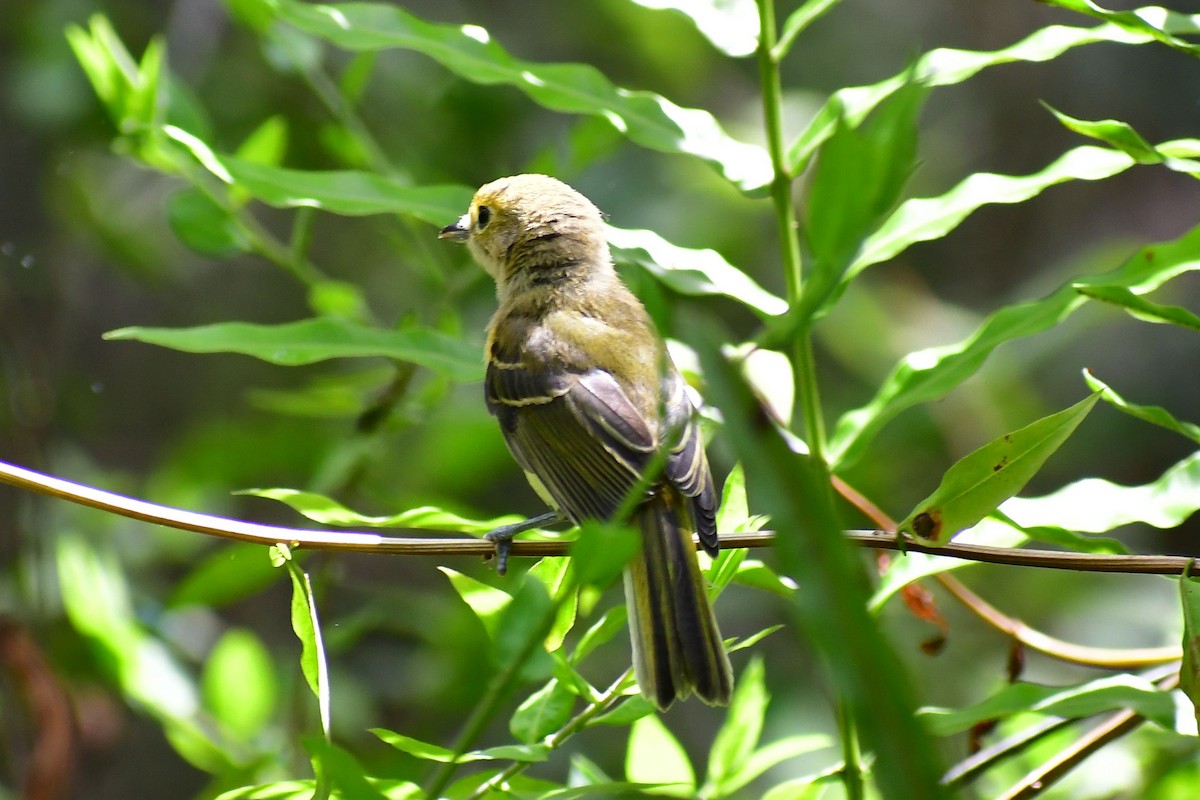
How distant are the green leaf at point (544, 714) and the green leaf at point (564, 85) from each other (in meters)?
0.73

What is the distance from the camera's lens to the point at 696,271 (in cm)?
173

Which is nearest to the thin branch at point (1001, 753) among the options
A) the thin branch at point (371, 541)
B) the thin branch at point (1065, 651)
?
the thin branch at point (1065, 651)

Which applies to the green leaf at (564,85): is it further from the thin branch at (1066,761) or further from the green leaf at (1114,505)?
the thin branch at (1066,761)

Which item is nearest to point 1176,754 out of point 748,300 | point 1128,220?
point 748,300

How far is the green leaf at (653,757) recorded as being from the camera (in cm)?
171

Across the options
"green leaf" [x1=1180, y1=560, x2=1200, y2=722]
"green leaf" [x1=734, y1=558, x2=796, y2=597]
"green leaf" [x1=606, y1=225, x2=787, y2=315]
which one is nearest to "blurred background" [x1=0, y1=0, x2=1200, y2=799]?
"green leaf" [x1=606, y1=225, x2=787, y2=315]

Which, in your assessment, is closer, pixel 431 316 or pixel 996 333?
pixel 996 333

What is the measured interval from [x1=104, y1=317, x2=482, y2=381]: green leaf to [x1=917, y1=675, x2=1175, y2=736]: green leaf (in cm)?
83

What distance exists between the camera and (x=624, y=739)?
417 cm

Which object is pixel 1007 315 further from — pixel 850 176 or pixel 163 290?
pixel 163 290

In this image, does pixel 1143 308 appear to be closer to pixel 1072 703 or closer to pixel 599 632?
pixel 1072 703

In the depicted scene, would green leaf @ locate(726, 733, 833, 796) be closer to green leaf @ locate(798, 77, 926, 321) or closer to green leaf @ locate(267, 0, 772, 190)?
green leaf @ locate(267, 0, 772, 190)

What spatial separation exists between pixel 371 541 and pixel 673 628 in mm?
534

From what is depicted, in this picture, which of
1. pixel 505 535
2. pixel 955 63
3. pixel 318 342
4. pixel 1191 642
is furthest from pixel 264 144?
pixel 1191 642
